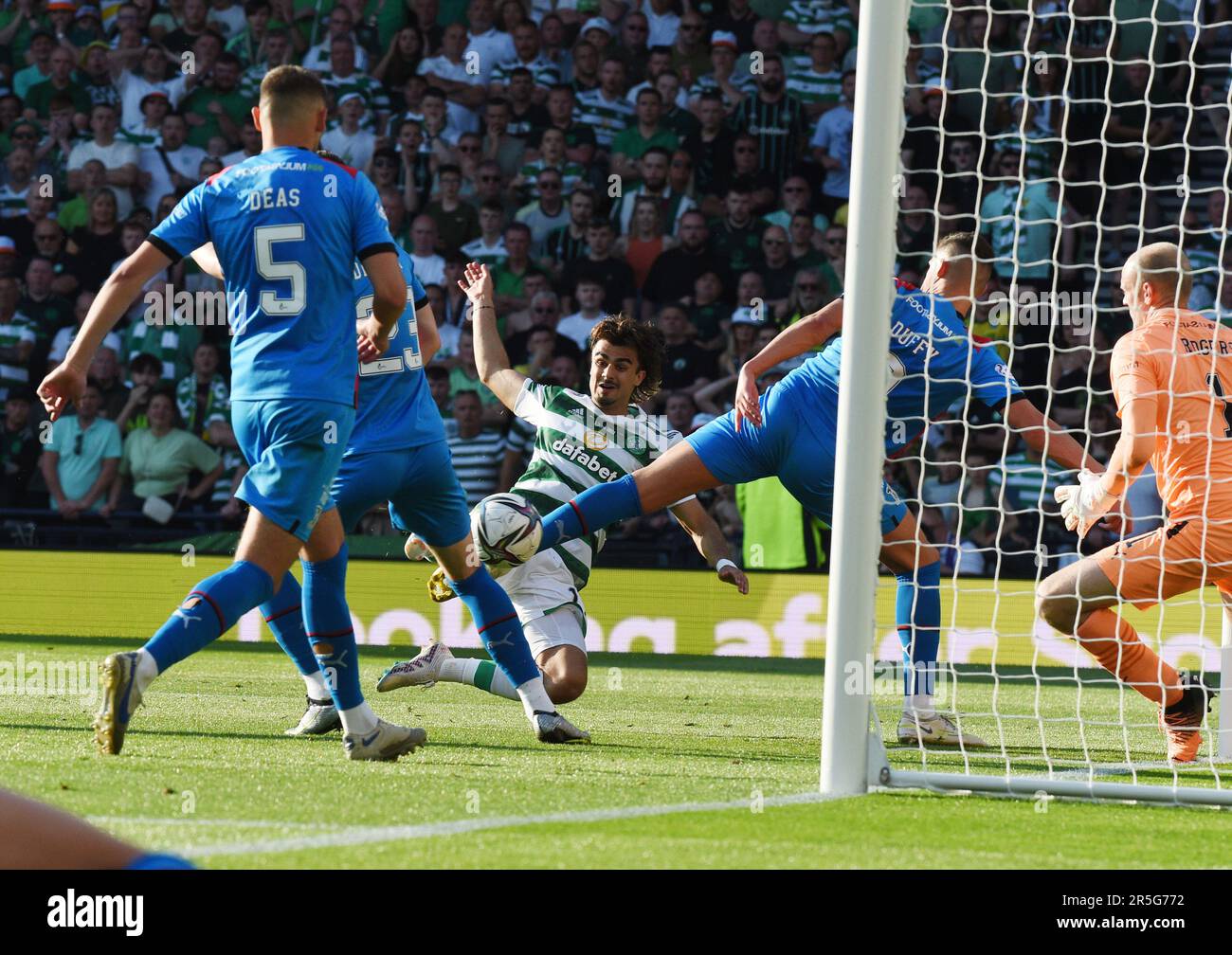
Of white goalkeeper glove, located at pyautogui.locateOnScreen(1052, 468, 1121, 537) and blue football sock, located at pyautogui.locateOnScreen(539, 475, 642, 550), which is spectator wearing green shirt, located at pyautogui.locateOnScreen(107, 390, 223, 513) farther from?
white goalkeeper glove, located at pyautogui.locateOnScreen(1052, 468, 1121, 537)

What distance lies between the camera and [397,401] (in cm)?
550

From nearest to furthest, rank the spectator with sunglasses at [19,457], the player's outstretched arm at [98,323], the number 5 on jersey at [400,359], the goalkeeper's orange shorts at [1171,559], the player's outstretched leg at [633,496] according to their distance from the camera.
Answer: the player's outstretched arm at [98,323], the number 5 on jersey at [400,359], the goalkeeper's orange shorts at [1171,559], the player's outstretched leg at [633,496], the spectator with sunglasses at [19,457]

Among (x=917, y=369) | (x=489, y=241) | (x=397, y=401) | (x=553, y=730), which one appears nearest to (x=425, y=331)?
(x=397, y=401)

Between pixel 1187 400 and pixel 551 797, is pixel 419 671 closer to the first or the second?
pixel 551 797

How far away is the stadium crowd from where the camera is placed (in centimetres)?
1252

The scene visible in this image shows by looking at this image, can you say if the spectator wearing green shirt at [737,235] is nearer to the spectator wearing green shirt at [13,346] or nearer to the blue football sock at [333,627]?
the spectator wearing green shirt at [13,346]

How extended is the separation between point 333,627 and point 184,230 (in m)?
1.35

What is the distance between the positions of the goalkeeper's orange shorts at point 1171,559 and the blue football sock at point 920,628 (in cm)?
77

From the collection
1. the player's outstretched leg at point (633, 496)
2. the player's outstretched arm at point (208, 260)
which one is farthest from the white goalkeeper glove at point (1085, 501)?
the player's outstretched arm at point (208, 260)

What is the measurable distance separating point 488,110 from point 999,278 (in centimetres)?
473

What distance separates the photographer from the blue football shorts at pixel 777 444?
19.9ft

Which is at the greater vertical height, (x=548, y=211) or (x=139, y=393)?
(x=548, y=211)
